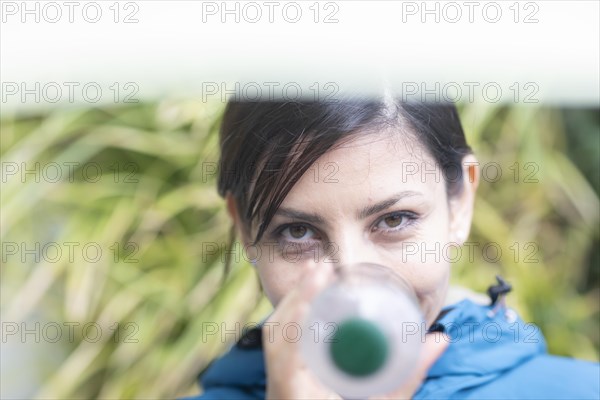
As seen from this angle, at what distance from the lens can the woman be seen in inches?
23.2

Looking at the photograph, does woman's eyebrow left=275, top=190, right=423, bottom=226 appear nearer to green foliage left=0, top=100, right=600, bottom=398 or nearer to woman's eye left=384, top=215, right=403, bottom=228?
woman's eye left=384, top=215, right=403, bottom=228

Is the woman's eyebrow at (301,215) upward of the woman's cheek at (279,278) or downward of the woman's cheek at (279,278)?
upward

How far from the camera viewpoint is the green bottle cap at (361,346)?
1.44 feet

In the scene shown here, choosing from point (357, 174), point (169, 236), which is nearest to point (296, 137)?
point (357, 174)

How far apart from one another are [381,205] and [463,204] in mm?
140

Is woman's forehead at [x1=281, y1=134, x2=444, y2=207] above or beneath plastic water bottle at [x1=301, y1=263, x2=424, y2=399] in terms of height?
above

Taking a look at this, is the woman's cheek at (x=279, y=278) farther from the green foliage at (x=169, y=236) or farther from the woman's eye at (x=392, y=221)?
the green foliage at (x=169, y=236)

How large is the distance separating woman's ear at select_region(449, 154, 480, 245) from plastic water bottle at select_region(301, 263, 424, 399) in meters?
0.20

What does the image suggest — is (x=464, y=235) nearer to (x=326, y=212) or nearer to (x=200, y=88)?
(x=326, y=212)

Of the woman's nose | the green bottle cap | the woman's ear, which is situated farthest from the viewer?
the woman's ear

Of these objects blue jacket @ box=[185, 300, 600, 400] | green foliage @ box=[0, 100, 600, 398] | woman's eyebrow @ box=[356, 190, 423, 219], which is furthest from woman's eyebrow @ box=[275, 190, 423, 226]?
green foliage @ box=[0, 100, 600, 398]

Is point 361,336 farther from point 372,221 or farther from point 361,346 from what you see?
point 372,221

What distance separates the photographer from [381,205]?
0.60m

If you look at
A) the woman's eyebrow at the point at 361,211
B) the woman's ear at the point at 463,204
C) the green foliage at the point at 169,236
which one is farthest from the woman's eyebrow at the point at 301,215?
the green foliage at the point at 169,236
